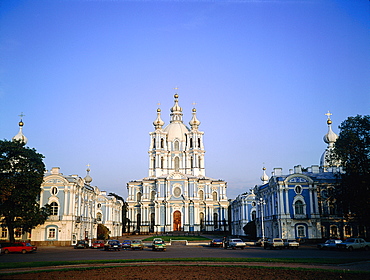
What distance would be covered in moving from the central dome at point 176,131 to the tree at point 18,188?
49.9 m

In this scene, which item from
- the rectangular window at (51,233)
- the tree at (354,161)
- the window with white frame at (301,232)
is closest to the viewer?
the tree at (354,161)

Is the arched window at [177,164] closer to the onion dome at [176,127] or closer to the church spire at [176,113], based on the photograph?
the onion dome at [176,127]

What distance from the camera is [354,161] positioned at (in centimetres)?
4038

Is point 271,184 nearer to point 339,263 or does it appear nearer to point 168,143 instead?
point 339,263

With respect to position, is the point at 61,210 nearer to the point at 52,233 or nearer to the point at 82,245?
the point at 52,233

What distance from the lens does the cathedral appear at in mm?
81688

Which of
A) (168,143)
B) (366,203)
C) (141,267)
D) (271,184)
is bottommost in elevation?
(141,267)

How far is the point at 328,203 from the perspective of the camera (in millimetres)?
51094

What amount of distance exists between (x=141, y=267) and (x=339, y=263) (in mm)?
10917

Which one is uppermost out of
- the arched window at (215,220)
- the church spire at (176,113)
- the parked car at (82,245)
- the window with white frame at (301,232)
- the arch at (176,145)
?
the church spire at (176,113)

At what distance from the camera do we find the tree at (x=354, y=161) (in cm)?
3841

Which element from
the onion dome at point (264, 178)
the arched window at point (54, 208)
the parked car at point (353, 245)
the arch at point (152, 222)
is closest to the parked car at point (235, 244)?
the parked car at point (353, 245)

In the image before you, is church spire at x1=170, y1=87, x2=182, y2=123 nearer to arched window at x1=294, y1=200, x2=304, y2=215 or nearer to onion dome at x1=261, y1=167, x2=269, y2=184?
onion dome at x1=261, y1=167, x2=269, y2=184

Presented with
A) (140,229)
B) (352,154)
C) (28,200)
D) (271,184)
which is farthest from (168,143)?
(352,154)
